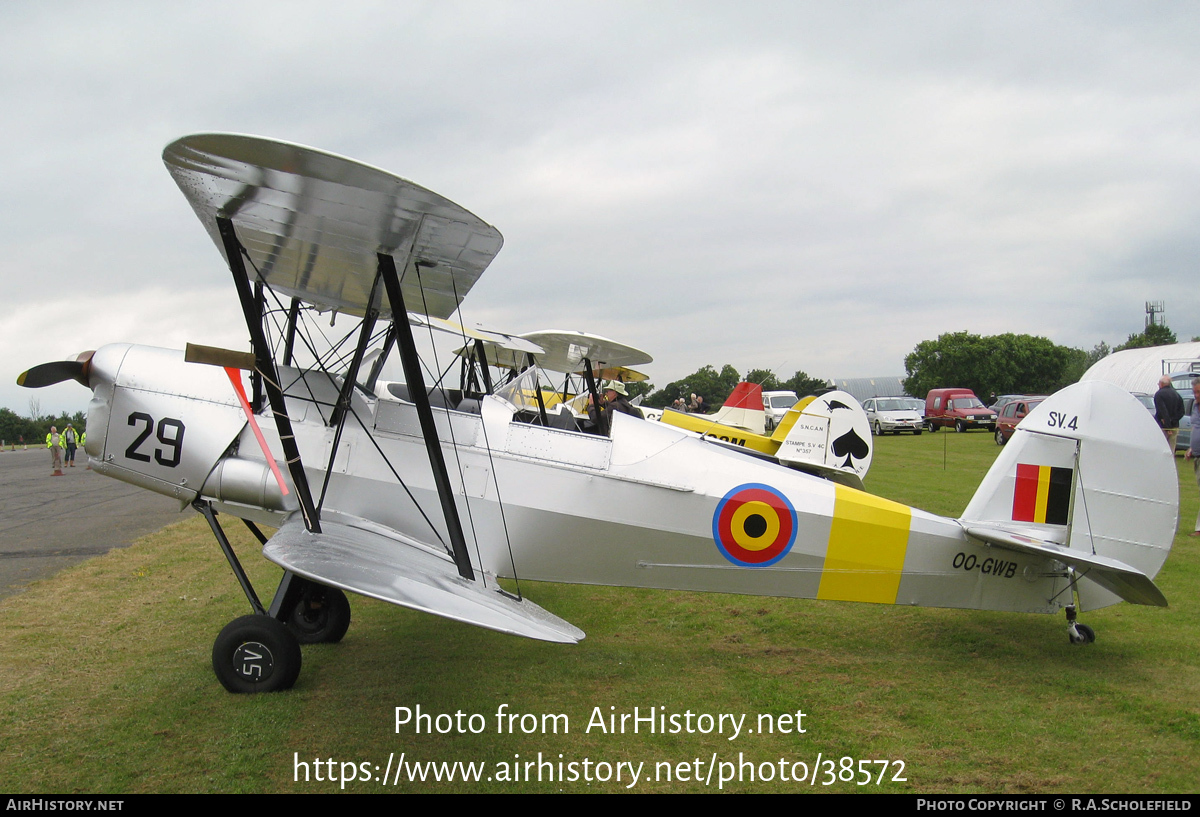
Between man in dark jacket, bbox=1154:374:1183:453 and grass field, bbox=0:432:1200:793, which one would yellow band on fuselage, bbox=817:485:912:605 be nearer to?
grass field, bbox=0:432:1200:793

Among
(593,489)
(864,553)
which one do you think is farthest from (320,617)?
(864,553)

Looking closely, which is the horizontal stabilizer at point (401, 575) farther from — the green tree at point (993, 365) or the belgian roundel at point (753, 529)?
the green tree at point (993, 365)

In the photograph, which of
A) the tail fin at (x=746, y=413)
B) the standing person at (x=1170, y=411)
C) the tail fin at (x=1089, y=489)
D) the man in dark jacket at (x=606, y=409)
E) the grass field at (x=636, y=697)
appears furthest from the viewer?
the tail fin at (x=746, y=413)

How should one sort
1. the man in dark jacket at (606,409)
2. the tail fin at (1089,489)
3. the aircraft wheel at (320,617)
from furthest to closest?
the man in dark jacket at (606,409), the aircraft wheel at (320,617), the tail fin at (1089,489)

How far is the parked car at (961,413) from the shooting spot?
98.4 feet

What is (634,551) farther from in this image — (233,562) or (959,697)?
(233,562)

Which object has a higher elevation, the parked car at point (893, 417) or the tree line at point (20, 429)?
the parked car at point (893, 417)

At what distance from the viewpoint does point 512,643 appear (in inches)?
219

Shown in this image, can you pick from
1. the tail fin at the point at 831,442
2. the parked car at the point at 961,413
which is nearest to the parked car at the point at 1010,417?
the parked car at the point at 961,413

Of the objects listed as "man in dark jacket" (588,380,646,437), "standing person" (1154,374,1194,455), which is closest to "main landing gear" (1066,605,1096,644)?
"man in dark jacket" (588,380,646,437)

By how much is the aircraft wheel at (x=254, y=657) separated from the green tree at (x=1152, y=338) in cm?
7815

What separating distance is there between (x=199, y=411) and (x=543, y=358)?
967 cm

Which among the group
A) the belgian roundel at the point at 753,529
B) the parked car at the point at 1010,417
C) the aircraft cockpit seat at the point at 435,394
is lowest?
the belgian roundel at the point at 753,529

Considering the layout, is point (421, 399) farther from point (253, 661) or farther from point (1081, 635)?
point (1081, 635)
